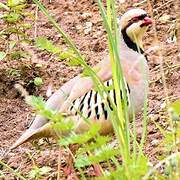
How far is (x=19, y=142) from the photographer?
3.77 m

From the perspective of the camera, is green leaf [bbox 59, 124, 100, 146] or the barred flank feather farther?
the barred flank feather

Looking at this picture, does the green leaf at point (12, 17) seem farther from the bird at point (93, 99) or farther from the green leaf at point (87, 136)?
the green leaf at point (87, 136)

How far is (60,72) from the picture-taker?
193 inches

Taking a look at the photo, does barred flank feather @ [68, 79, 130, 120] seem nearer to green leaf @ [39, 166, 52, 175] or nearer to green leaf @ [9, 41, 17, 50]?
green leaf @ [39, 166, 52, 175]

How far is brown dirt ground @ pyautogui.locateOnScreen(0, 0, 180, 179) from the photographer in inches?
160

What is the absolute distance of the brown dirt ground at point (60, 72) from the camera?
160 inches

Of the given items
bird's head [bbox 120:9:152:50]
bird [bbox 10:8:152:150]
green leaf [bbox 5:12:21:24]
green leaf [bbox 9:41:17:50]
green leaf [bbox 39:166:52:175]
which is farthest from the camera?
green leaf [bbox 9:41:17:50]

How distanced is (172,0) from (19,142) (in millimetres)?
1842

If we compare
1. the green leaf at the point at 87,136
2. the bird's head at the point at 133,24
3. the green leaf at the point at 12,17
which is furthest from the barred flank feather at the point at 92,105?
the green leaf at the point at 87,136

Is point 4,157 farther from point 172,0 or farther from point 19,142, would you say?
point 172,0

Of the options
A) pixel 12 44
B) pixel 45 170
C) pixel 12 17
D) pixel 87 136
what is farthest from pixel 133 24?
pixel 87 136

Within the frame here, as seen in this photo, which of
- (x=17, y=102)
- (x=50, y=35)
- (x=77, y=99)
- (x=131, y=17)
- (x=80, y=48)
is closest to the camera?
(x=77, y=99)

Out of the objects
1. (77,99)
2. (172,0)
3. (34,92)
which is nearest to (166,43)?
(172,0)

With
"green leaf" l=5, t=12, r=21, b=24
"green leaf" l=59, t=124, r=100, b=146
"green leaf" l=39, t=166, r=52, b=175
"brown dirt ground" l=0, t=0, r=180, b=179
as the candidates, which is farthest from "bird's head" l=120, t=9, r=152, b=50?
"green leaf" l=59, t=124, r=100, b=146
